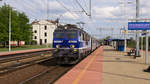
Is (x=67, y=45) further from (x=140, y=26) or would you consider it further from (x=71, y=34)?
(x=140, y=26)

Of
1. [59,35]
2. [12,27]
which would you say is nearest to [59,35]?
[59,35]

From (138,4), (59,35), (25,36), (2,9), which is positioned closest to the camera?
(59,35)

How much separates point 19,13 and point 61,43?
40087 mm

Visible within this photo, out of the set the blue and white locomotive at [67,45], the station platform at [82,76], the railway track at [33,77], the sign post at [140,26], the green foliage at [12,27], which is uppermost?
the green foliage at [12,27]

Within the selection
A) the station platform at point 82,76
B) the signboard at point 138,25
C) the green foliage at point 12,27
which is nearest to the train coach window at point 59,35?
the station platform at point 82,76

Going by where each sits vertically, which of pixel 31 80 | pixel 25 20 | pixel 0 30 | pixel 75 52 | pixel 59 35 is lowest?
pixel 31 80

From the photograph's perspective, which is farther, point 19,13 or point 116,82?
point 19,13

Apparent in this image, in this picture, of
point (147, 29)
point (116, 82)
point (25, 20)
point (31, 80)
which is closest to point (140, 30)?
point (147, 29)

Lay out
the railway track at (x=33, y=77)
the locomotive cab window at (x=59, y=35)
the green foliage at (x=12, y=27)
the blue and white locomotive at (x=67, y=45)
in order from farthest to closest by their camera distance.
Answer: the green foliage at (x=12, y=27)
the locomotive cab window at (x=59, y=35)
the blue and white locomotive at (x=67, y=45)
the railway track at (x=33, y=77)

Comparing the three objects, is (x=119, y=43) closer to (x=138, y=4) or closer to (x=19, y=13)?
(x=138, y=4)

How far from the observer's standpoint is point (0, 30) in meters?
40.0

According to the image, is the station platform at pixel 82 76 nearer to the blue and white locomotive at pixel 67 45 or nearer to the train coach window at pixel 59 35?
the blue and white locomotive at pixel 67 45

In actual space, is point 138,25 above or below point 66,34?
above

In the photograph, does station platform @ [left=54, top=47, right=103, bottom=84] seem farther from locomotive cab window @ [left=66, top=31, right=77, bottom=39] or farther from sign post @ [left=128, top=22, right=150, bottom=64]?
sign post @ [left=128, top=22, right=150, bottom=64]
